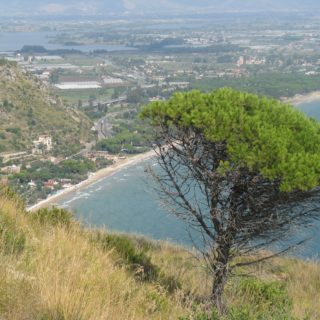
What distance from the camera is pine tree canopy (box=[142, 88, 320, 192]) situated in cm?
399

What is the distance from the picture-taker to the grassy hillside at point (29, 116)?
126 ft

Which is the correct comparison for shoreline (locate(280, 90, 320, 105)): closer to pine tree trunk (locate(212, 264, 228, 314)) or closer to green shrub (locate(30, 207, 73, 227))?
green shrub (locate(30, 207, 73, 227))

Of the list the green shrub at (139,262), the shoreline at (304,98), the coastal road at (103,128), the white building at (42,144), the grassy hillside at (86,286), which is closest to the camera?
the grassy hillside at (86,286)

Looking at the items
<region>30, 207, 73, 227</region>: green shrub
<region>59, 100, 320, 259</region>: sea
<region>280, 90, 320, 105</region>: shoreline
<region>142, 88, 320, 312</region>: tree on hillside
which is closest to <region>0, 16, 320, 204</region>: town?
<region>142, 88, 320, 312</region>: tree on hillside

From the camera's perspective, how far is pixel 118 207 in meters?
31.3

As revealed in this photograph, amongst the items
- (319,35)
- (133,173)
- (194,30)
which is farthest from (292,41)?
(133,173)

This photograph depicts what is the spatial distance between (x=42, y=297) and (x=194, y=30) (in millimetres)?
168119

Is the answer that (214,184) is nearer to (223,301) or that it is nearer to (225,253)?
(225,253)

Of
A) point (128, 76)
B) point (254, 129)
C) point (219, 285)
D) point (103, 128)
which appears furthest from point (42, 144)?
point (128, 76)

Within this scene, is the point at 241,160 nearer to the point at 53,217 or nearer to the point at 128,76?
the point at 53,217

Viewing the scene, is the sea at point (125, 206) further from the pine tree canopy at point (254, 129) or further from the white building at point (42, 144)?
the pine tree canopy at point (254, 129)

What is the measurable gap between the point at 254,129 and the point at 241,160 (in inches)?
9.8

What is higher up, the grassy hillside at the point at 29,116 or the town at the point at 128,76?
the grassy hillside at the point at 29,116

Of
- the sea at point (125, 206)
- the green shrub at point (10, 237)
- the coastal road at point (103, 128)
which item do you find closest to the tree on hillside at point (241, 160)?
the green shrub at point (10, 237)
